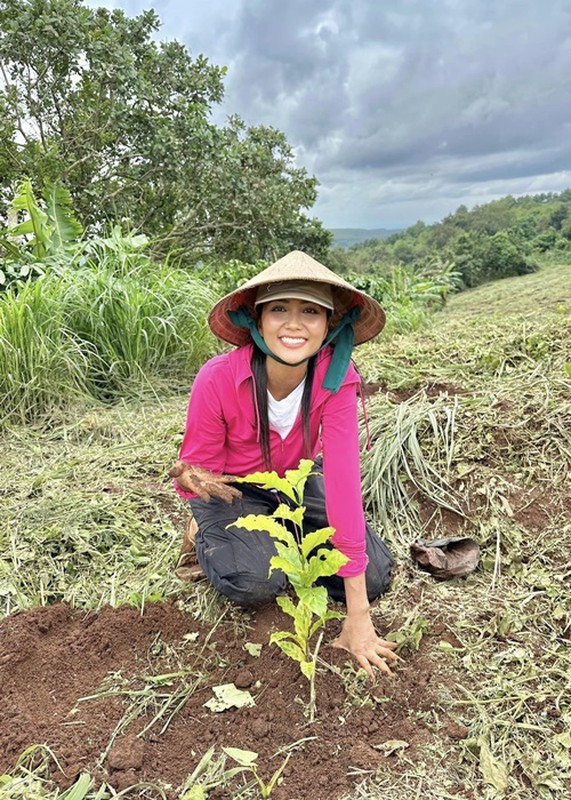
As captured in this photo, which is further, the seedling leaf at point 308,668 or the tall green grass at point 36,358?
the tall green grass at point 36,358

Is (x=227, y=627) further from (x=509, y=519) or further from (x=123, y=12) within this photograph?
(x=123, y=12)

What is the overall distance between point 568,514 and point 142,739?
Result: 4.68 ft

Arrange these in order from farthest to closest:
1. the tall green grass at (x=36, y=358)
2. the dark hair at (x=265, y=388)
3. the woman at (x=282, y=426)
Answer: the tall green grass at (x=36, y=358), the dark hair at (x=265, y=388), the woman at (x=282, y=426)

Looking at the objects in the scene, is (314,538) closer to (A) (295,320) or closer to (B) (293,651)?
(B) (293,651)

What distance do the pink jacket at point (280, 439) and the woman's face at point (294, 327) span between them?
5.8 inches

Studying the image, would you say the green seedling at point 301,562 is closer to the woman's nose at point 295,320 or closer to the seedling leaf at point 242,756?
the seedling leaf at point 242,756

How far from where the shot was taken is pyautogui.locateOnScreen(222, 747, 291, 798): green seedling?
43.8 inches

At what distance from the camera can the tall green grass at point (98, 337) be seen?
3.34 metres

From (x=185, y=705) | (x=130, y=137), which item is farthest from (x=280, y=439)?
(x=130, y=137)

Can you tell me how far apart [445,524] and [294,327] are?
943mm

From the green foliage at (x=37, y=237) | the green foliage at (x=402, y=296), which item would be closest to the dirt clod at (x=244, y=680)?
the green foliage at (x=37, y=237)

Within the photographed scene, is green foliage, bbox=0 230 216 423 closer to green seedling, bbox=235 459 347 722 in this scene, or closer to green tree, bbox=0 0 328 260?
green seedling, bbox=235 459 347 722

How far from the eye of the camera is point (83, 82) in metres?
8.41

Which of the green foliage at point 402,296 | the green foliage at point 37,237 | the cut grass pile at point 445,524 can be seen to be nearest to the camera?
the cut grass pile at point 445,524
